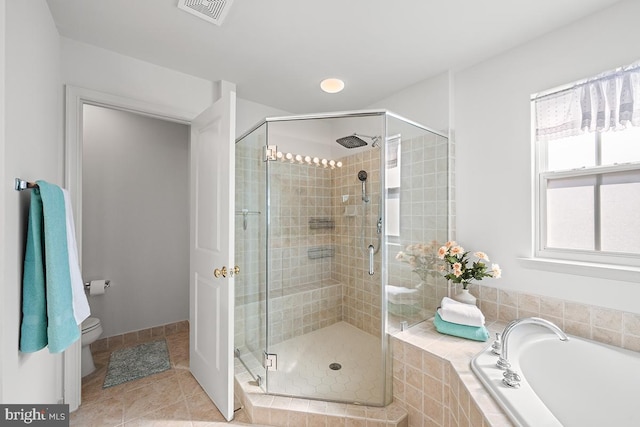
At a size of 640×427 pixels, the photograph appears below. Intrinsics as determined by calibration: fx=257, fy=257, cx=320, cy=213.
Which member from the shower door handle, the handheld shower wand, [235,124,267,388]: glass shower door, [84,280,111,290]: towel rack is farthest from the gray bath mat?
the handheld shower wand

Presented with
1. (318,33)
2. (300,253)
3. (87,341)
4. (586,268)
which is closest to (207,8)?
(318,33)

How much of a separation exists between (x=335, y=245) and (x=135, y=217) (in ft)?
6.75

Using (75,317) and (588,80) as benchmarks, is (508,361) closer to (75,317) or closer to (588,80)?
(588,80)

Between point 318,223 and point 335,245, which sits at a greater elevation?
point 318,223

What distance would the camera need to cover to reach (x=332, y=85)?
89.1 inches

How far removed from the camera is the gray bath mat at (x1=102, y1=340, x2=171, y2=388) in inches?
76.2

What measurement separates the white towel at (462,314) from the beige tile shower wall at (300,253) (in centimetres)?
83

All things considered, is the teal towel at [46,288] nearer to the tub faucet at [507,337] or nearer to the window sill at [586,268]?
the tub faucet at [507,337]

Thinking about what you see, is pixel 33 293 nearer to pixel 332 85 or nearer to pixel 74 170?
pixel 74 170

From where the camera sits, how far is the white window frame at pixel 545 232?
1.42 meters

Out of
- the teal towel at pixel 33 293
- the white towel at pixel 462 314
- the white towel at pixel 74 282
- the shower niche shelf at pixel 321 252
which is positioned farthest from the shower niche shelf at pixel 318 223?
the teal towel at pixel 33 293

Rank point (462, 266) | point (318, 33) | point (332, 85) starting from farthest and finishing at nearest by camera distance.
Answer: point (332, 85) < point (462, 266) < point (318, 33)

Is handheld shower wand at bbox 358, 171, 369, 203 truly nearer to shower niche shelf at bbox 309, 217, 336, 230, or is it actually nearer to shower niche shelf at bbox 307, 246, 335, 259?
shower niche shelf at bbox 309, 217, 336, 230

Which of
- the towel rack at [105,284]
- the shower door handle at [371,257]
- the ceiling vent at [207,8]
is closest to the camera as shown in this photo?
the ceiling vent at [207,8]
